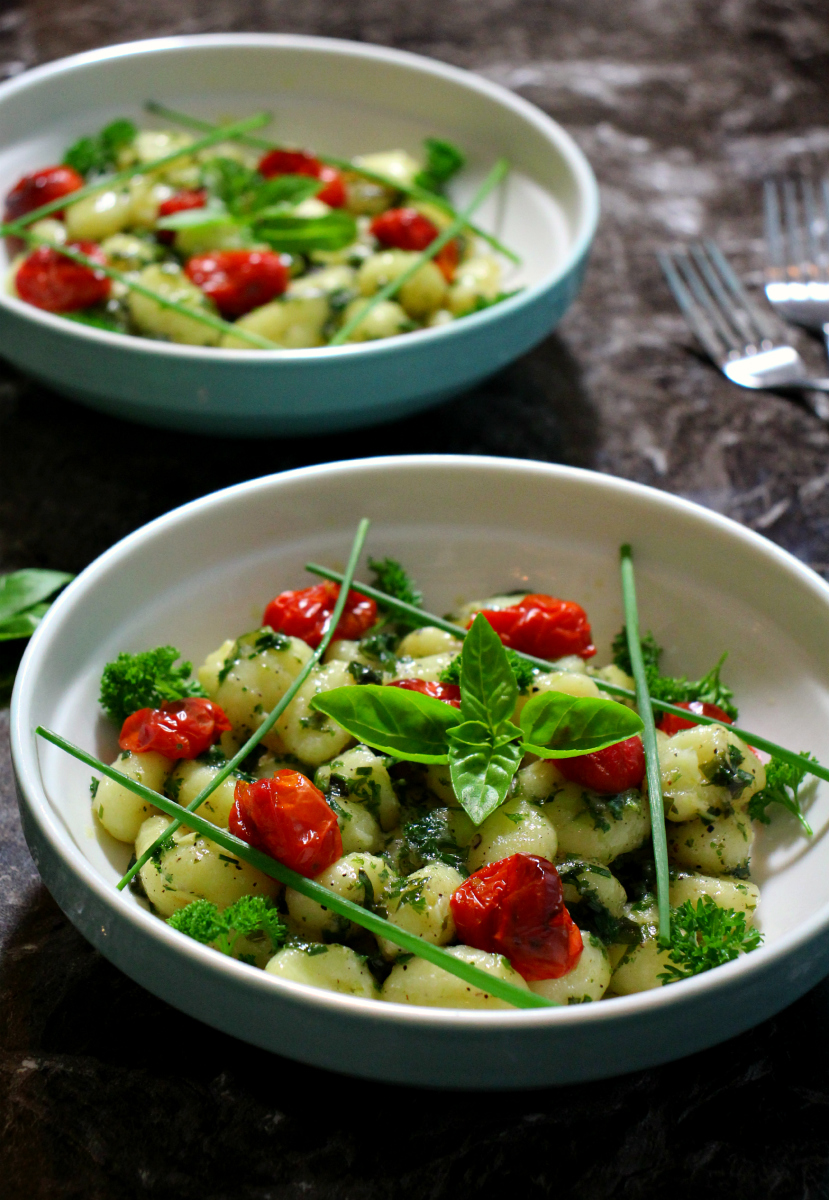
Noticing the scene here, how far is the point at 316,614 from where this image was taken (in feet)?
4.26

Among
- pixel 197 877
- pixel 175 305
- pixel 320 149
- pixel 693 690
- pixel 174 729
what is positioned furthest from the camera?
pixel 320 149

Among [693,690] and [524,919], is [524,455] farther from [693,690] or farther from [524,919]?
[524,919]

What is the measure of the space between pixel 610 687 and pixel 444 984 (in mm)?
398

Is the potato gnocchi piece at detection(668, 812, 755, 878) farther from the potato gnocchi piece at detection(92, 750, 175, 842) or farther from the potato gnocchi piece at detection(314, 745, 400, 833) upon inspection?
the potato gnocchi piece at detection(92, 750, 175, 842)

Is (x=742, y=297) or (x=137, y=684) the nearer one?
(x=137, y=684)

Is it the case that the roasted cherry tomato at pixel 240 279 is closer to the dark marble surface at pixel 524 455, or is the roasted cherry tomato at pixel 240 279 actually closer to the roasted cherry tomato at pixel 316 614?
the dark marble surface at pixel 524 455

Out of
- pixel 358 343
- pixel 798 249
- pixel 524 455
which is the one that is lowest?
pixel 524 455

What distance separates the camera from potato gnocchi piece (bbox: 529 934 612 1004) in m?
0.96

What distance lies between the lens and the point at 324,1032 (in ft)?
2.73

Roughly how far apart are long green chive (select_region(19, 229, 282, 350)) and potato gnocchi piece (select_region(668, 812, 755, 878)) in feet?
3.01

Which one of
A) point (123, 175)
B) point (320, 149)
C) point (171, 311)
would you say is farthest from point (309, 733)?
point (320, 149)

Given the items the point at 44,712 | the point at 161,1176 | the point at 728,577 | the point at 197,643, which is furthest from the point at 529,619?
the point at 161,1176

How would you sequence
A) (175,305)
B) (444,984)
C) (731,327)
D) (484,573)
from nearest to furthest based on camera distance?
(444,984) → (484,573) → (175,305) → (731,327)

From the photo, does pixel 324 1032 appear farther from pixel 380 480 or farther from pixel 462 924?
pixel 380 480
